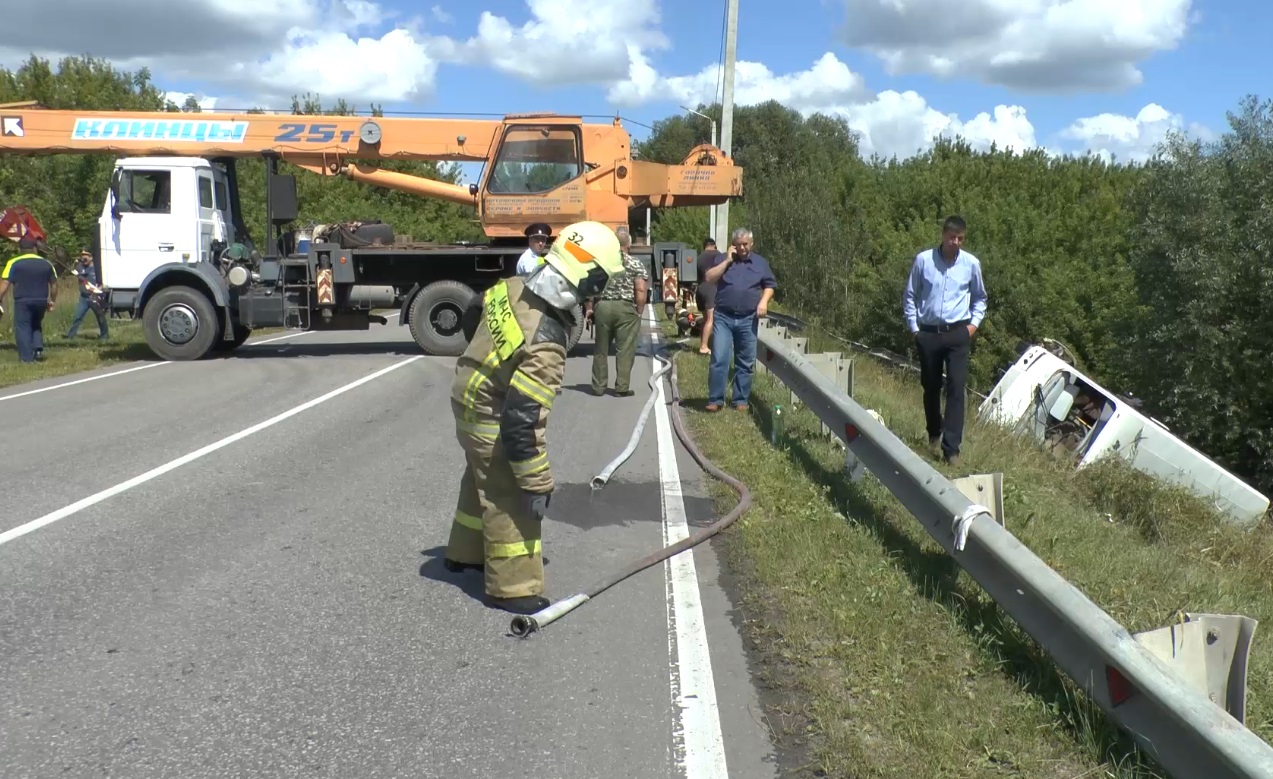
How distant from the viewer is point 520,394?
4.73 m

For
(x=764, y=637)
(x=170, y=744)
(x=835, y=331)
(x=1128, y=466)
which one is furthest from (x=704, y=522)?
(x=835, y=331)

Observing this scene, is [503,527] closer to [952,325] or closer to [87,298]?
[952,325]

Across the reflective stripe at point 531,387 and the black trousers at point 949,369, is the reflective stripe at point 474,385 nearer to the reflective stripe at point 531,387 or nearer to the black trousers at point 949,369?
the reflective stripe at point 531,387

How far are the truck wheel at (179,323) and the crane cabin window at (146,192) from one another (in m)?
1.17

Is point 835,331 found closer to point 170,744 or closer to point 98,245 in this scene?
point 98,245

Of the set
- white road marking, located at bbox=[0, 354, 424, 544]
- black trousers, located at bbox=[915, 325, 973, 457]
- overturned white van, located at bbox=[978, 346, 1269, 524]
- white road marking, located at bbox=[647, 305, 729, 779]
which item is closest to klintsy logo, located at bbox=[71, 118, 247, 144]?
white road marking, located at bbox=[0, 354, 424, 544]

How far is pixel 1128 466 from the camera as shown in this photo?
10094 millimetres

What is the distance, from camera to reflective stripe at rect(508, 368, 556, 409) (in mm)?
4742

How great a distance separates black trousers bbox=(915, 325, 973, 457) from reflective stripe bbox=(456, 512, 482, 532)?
4065 mm

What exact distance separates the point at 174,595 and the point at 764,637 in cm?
284

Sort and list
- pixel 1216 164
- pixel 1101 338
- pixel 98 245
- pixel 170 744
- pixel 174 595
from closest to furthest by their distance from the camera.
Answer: pixel 170 744 < pixel 174 595 < pixel 98 245 < pixel 1216 164 < pixel 1101 338

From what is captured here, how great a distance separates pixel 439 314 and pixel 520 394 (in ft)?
39.3

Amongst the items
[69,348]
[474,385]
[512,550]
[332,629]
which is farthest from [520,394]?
[69,348]

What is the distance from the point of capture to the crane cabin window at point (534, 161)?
16.3 metres
